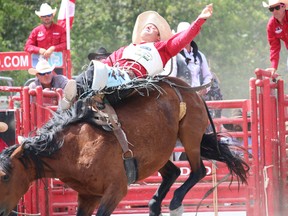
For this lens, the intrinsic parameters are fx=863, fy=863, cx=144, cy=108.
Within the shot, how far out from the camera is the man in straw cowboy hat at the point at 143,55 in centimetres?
746

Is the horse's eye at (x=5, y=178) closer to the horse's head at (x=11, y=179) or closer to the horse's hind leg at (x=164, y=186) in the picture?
the horse's head at (x=11, y=179)

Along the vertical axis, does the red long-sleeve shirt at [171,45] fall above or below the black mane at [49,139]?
above

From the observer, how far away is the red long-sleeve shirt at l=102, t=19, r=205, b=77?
7.89 metres

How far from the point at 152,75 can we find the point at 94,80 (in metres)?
0.83

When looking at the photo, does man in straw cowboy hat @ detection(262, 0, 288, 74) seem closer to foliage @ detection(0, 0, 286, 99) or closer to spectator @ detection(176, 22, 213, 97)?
spectator @ detection(176, 22, 213, 97)

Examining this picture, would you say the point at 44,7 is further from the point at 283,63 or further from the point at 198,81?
the point at 283,63

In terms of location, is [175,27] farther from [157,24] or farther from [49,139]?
[49,139]

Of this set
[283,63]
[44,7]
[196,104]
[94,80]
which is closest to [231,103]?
[196,104]

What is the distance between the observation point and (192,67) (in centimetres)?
1024

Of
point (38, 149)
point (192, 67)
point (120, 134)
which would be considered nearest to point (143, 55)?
point (120, 134)

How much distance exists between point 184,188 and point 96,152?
1.19m

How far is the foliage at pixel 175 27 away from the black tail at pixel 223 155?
51.1 ft

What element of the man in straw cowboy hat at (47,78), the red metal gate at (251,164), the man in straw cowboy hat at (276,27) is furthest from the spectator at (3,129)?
the man in straw cowboy hat at (276,27)

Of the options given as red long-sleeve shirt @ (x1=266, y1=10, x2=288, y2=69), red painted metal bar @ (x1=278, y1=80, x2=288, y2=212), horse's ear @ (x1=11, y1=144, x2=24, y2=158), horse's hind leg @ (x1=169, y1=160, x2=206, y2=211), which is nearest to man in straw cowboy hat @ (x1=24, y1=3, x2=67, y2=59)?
red long-sleeve shirt @ (x1=266, y1=10, x2=288, y2=69)
